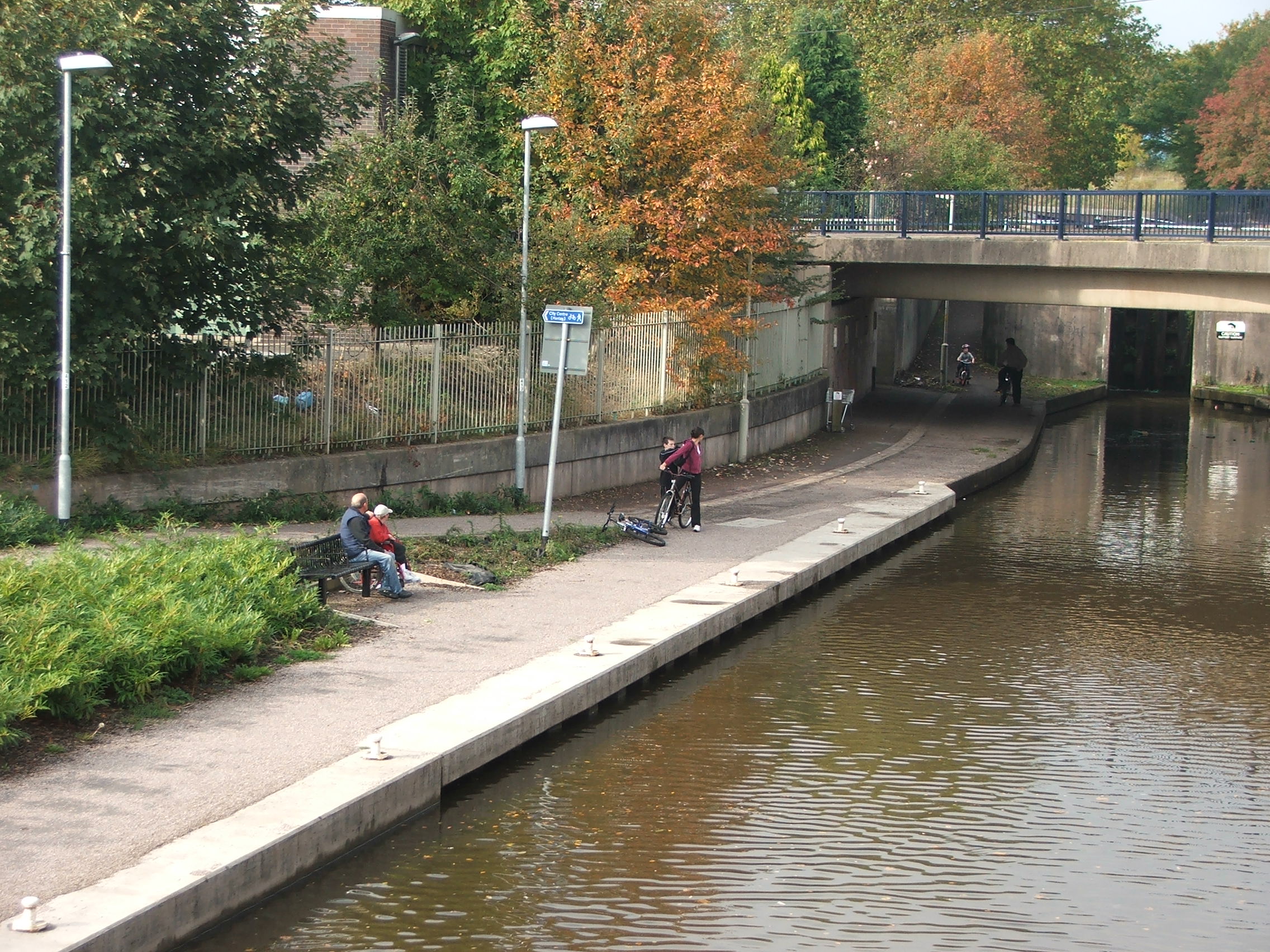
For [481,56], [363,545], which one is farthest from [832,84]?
[363,545]

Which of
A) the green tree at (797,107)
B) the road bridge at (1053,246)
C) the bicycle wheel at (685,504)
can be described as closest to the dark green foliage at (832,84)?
the green tree at (797,107)

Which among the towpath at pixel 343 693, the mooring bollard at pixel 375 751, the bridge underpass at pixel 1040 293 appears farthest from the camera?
the bridge underpass at pixel 1040 293

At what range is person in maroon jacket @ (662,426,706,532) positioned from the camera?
20156 millimetres

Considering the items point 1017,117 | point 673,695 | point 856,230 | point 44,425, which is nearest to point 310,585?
point 673,695

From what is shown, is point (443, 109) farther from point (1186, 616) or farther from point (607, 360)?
point (1186, 616)

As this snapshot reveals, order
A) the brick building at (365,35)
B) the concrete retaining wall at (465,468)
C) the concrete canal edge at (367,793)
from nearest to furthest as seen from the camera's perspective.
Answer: the concrete canal edge at (367,793) < the concrete retaining wall at (465,468) < the brick building at (365,35)

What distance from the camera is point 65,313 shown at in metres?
15.4

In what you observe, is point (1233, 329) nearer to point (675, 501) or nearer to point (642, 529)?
point (675, 501)

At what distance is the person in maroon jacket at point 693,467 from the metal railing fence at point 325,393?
3.24 meters

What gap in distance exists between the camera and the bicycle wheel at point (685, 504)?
20469mm

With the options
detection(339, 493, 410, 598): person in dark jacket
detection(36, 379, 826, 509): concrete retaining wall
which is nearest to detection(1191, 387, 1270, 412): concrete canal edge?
detection(36, 379, 826, 509): concrete retaining wall

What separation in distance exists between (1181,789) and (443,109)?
55.0 feet

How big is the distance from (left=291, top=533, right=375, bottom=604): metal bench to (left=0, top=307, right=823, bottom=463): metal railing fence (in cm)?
422

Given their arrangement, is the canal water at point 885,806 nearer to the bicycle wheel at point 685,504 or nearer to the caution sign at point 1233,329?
the bicycle wheel at point 685,504
